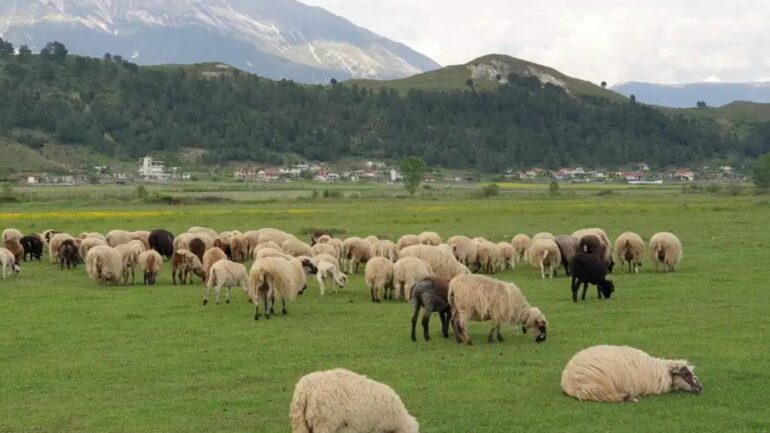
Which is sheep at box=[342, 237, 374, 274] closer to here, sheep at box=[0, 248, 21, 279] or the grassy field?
the grassy field

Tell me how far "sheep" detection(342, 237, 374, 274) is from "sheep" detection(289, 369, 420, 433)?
20.0 metres

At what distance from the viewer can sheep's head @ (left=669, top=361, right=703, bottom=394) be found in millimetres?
12852

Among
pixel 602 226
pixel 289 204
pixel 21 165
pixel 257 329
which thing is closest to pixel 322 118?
pixel 21 165

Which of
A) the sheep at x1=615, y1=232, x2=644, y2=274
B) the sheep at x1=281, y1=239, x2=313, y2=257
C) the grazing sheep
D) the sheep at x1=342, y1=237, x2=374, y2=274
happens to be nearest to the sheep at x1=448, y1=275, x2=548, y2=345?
the sheep at x1=615, y1=232, x2=644, y2=274

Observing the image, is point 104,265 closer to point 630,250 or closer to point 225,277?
point 225,277

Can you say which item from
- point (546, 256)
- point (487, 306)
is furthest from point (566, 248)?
point (487, 306)

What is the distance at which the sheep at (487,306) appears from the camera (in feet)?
54.5

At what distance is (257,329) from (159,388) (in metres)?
5.16

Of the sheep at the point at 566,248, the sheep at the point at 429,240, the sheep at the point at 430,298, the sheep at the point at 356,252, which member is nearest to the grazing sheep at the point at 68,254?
the sheep at the point at 356,252

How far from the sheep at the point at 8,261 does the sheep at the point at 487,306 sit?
18.8 metres

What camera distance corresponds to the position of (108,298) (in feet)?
78.8

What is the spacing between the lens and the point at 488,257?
2969 cm

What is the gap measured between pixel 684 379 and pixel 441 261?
12283mm

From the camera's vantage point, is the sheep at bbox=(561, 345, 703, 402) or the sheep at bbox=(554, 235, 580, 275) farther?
the sheep at bbox=(554, 235, 580, 275)
